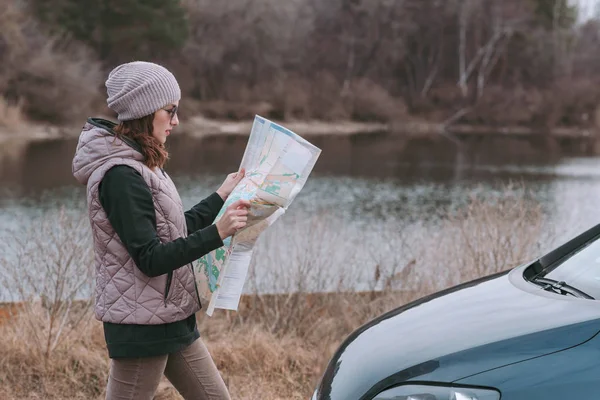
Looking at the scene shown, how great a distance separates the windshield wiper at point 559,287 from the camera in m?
2.53

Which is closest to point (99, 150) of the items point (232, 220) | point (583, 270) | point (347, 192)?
point (232, 220)

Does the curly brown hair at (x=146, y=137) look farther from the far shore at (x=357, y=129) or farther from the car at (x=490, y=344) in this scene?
the far shore at (x=357, y=129)

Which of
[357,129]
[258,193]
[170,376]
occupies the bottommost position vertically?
[357,129]

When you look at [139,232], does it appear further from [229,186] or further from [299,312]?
[299,312]

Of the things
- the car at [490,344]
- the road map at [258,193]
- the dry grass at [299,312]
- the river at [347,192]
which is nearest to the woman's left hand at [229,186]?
the road map at [258,193]

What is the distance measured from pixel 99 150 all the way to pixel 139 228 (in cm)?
31

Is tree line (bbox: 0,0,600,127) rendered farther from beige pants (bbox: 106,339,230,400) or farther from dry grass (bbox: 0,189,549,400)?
beige pants (bbox: 106,339,230,400)

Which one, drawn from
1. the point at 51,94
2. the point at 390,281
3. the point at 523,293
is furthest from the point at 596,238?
the point at 51,94

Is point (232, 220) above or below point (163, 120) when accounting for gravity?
below

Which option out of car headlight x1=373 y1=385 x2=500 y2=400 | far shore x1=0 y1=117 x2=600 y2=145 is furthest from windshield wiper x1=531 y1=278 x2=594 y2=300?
far shore x1=0 y1=117 x2=600 y2=145

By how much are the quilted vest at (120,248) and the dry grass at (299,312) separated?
197cm

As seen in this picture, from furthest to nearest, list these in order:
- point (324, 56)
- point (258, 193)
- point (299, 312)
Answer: point (324, 56) → point (299, 312) → point (258, 193)

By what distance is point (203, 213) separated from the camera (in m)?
3.21

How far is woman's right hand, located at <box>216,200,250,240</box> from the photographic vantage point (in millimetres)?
2721
